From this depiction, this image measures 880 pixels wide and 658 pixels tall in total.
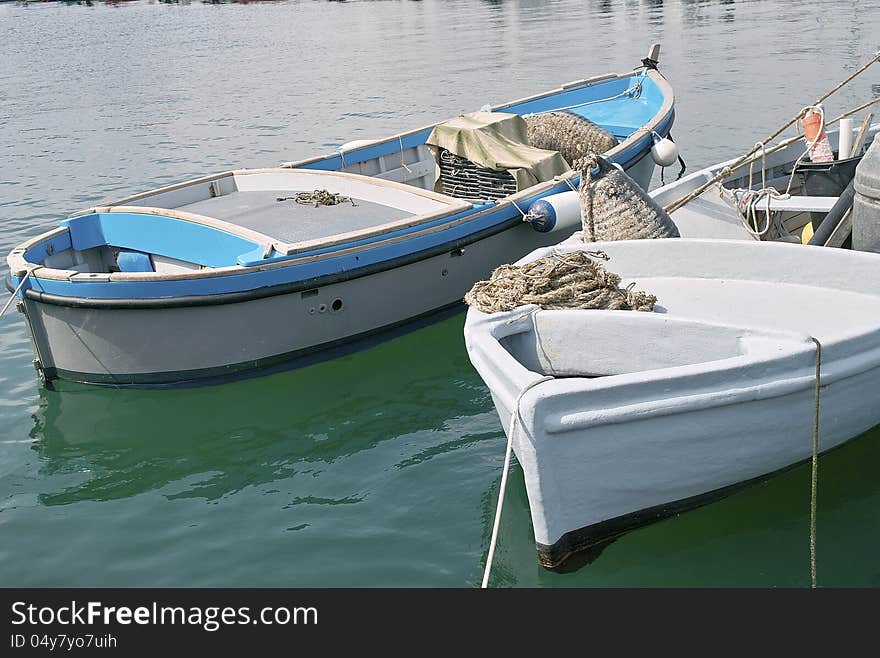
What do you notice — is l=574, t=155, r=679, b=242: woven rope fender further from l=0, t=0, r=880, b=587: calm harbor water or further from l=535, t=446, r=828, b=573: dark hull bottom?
l=535, t=446, r=828, b=573: dark hull bottom

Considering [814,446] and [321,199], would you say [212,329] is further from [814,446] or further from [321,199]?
[814,446]

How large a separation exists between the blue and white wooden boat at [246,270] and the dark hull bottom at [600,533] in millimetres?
3174

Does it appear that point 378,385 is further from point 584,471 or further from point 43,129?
point 43,129

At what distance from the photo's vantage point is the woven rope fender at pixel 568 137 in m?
9.83

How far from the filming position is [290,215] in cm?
820

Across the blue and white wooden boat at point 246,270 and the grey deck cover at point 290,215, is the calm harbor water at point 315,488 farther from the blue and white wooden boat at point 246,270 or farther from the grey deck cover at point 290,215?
the grey deck cover at point 290,215

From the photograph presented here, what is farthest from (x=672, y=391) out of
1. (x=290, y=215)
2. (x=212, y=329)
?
(x=290, y=215)

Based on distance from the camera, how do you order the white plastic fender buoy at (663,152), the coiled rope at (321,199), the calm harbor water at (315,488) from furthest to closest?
the white plastic fender buoy at (663,152)
the coiled rope at (321,199)
the calm harbor water at (315,488)

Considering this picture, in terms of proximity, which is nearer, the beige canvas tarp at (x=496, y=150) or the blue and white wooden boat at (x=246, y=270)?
the blue and white wooden boat at (x=246, y=270)

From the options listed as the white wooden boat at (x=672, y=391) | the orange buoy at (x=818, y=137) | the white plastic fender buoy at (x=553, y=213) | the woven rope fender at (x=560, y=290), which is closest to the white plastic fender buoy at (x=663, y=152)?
the orange buoy at (x=818, y=137)

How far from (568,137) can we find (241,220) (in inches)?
147
